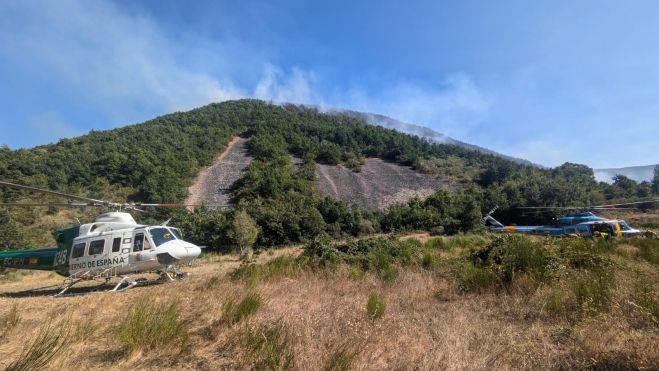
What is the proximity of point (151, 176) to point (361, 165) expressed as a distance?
32.0 metres

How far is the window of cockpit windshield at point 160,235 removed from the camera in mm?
9992

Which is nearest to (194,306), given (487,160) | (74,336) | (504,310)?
(74,336)

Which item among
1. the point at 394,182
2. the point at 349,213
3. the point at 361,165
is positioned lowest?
the point at 349,213

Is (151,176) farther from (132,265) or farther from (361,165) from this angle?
(132,265)

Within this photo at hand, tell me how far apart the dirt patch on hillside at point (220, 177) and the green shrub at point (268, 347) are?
36.0m

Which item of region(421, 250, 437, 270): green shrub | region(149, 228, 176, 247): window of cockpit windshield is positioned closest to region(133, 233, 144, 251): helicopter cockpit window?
region(149, 228, 176, 247): window of cockpit windshield

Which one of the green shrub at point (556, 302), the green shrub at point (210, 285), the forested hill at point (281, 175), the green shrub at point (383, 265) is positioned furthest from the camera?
the forested hill at point (281, 175)

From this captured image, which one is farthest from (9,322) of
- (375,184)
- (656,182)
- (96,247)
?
(656,182)

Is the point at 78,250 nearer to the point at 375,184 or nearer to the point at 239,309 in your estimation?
the point at 239,309

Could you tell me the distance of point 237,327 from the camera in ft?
13.5

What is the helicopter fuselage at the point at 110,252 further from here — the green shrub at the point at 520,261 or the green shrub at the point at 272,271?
the green shrub at the point at 520,261

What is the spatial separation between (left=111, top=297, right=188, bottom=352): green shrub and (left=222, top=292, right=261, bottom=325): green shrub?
54 cm

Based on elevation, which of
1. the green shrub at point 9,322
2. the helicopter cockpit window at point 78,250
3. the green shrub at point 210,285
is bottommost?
the green shrub at point 9,322

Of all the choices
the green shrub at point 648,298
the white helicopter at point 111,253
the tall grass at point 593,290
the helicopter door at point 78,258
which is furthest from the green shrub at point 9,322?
the green shrub at point 648,298
